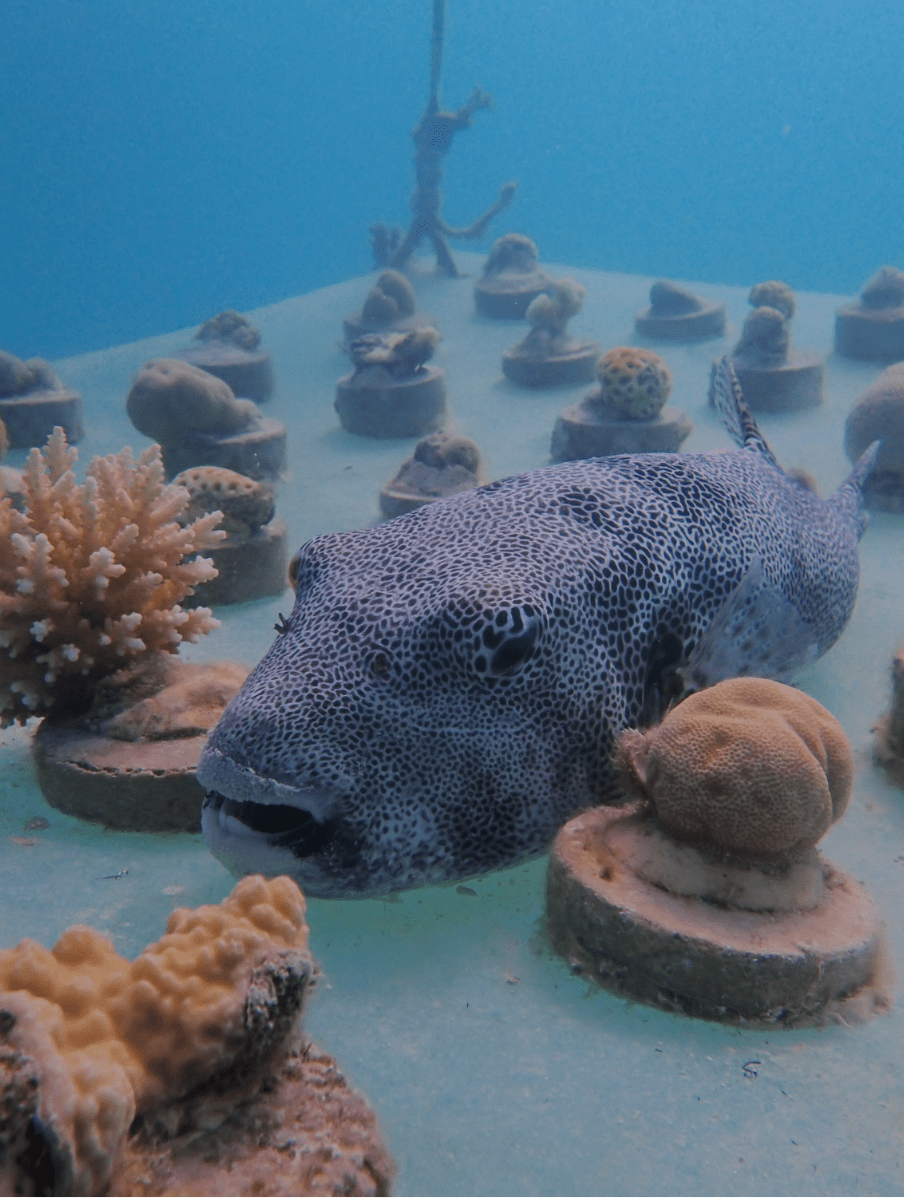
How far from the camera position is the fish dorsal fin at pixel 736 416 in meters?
4.80

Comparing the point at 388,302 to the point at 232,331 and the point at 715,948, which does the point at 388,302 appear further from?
the point at 715,948

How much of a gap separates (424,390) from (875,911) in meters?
9.88

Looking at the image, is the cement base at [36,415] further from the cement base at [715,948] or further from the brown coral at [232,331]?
the cement base at [715,948]

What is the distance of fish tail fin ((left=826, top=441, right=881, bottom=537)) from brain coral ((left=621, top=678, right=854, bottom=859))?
2.59 meters

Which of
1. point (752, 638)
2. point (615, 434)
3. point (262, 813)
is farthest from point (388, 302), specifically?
point (262, 813)

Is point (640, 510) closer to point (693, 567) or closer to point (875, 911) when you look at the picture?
point (693, 567)

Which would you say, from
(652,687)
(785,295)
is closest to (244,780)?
(652,687)

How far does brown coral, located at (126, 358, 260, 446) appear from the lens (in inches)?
342

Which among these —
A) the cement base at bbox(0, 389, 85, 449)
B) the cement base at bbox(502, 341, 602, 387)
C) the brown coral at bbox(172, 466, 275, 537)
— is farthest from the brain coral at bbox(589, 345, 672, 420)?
the cement base at bbox(0, 389, 85, 449)

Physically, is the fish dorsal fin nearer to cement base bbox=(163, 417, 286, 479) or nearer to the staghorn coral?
the staghorn coral

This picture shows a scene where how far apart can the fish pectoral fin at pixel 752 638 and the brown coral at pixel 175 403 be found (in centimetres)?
688

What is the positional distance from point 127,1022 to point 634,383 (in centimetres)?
871

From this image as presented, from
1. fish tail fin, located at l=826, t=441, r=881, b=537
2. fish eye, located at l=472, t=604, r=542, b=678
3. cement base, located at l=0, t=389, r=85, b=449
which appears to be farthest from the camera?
cement base, located at l=0, t=389, r=85, b=449

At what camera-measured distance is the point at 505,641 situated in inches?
103
